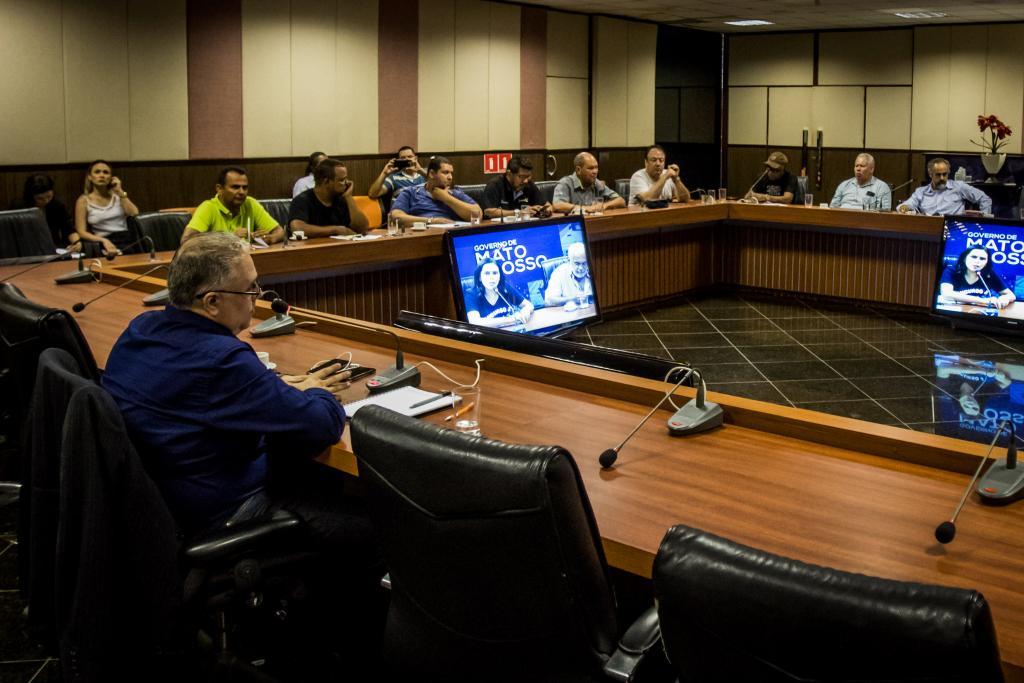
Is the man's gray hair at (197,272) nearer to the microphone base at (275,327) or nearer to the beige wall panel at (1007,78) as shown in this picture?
the microphone base at (275,327)

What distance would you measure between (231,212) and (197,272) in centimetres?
364

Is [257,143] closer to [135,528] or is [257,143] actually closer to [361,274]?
[361,274]

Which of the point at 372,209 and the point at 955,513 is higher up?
the point at 372,209

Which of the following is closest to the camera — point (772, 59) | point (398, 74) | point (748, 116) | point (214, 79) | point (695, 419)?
point (695, 419)

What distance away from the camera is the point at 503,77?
37.4 ft

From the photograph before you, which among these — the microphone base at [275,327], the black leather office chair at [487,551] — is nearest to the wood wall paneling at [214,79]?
the microphone base at [275,327]

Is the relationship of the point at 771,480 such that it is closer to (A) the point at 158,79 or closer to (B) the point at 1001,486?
(B) the point at 1001,486

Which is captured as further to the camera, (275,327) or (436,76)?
(436,76)

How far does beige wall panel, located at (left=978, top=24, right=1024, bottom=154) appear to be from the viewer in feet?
42.0

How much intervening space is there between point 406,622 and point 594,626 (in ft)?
1.36

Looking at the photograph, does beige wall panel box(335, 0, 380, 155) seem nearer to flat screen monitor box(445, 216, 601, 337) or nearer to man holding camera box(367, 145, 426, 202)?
man holding camera box(367, 145, 426, 202)

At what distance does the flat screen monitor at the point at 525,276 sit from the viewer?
15.9ft

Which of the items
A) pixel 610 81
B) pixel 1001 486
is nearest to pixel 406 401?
pixel 1001 486

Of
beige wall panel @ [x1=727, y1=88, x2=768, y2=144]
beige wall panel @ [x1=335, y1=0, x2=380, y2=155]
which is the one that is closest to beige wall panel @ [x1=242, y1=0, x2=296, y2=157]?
beige wall panel @ [x1=335, y1=0, x2=380, y2=155]
